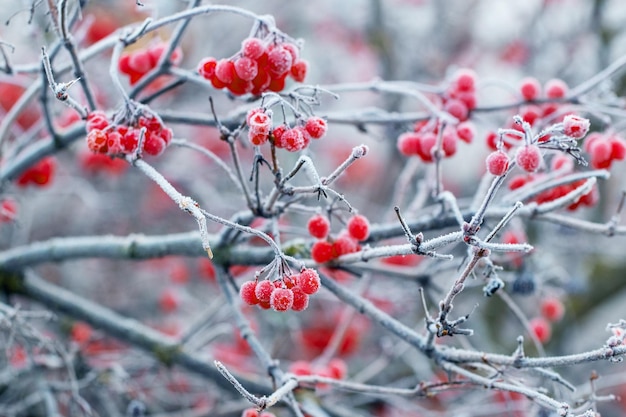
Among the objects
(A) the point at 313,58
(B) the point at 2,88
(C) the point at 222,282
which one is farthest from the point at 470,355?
(A) the point at 313,58

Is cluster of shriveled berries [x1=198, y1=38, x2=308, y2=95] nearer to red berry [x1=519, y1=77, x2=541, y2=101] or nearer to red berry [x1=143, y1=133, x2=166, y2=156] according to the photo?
red berry [x1=143, y1=133, x2=166, y2=156]

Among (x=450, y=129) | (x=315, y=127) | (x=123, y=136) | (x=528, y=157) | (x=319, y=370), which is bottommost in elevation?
(x=123, y=136)

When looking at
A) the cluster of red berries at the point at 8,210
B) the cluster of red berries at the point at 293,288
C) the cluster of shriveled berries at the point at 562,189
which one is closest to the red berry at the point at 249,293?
the cluster of red berries at the point at 293,288

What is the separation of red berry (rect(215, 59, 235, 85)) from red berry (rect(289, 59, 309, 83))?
164mm

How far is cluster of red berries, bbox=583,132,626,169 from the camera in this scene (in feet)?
6.40

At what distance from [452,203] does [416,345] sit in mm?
369

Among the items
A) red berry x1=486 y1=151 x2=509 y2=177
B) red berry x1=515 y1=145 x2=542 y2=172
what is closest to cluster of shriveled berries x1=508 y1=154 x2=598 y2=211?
red berry x1=515 y1=145 x2=542 y2=172

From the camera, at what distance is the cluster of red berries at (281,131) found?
1.44 m

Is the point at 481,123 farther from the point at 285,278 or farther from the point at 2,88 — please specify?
the point at 2,88

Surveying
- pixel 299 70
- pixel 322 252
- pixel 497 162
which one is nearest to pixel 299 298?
pixel 322 252

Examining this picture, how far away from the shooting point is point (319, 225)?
1.77m

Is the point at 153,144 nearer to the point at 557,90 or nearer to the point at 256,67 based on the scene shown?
the point at 256,67

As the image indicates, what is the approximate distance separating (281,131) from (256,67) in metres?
0.24

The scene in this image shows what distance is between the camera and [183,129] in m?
4.54
